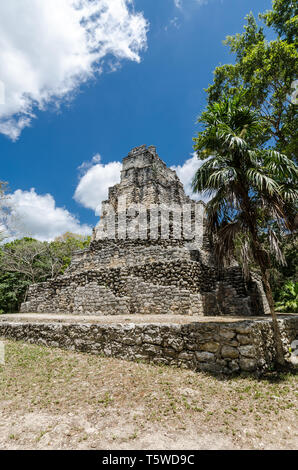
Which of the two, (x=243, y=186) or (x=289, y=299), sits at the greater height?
(x=243, y=186)

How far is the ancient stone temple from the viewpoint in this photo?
9.70m

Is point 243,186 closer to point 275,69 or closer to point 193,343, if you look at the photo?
point 193,343

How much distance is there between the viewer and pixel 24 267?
76.8 feet

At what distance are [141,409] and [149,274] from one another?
255 inches

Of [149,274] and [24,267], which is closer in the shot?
[149,274]

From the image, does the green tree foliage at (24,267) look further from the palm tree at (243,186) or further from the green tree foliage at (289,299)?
the palm tree at (243,186)

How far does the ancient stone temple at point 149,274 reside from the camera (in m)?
9.70

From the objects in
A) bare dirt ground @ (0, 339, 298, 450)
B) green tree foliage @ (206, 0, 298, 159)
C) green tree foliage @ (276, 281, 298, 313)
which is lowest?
bare dirt ground @ (0, 339, 298, 450)

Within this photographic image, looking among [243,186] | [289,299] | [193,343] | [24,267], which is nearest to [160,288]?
[193,343]

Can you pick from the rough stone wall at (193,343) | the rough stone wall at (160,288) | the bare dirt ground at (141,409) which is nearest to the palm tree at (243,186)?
the rough stone wall at (193,343)

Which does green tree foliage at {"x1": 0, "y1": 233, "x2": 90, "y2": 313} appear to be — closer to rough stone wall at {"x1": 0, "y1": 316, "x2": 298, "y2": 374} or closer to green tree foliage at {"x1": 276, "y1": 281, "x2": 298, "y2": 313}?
rough stone wall at {"x1": 0, "y1": 316, "x2": 298, "y2": 374}

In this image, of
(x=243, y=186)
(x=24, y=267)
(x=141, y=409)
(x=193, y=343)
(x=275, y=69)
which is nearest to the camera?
(x=141, y=409)

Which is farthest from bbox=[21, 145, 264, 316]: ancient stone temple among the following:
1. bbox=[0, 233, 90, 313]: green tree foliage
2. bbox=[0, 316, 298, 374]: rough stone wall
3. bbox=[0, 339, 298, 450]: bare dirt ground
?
bbox=[0, 233, 90, 313]: green tree foliage

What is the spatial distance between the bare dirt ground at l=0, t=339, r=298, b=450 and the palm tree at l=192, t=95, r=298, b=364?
1.90m
